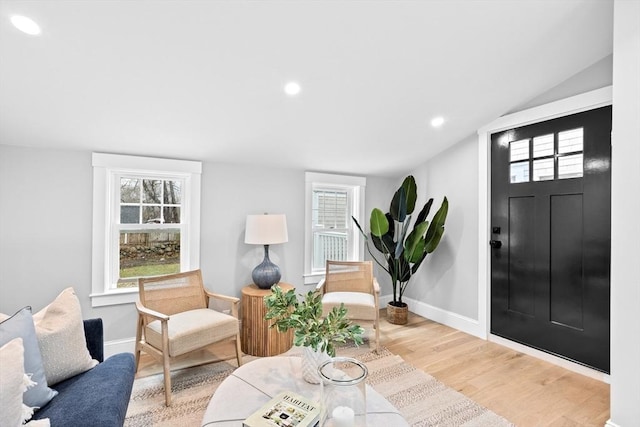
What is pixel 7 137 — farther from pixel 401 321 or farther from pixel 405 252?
pixel 401 321

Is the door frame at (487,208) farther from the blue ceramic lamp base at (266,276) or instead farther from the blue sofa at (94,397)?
the blue sofa at (94,397)

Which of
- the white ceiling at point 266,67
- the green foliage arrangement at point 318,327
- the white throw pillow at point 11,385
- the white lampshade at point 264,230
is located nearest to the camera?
the white throw pillow at point 11,385

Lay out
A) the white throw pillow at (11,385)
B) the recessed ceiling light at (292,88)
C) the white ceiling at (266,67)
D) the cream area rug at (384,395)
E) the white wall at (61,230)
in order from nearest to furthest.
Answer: the white throw pillow at (11,385) → the white ceiling at (266,67) → the cream area rug at (384,395) → the recessed ceiling light at (292,88) → the white wall at (61,230)

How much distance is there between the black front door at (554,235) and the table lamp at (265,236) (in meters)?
2.21

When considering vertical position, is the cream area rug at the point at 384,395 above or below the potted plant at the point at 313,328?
below

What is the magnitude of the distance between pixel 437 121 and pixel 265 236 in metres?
2.03

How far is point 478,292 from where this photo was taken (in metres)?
3.35

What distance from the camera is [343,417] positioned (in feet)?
3.69

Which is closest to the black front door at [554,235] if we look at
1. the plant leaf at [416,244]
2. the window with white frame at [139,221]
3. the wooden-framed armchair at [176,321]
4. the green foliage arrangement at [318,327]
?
the plant leaf at [416,244]

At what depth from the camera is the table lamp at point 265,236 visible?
9.77 ft

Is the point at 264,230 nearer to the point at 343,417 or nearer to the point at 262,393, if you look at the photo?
the point at 262,393

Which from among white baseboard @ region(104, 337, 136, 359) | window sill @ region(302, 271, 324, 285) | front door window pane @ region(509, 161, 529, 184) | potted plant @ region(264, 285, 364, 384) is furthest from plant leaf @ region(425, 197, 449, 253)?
white baseboard @ region(104, 337, 136, 359)

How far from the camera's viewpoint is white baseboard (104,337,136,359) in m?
2.74

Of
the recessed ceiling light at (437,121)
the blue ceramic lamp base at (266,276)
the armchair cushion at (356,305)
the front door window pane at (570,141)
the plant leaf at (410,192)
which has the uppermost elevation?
the recessed ceiling light at (437,121)
